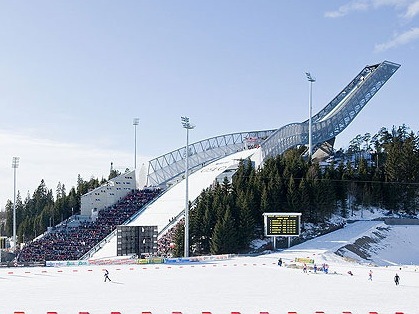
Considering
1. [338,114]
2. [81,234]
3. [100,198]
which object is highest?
[338,114]

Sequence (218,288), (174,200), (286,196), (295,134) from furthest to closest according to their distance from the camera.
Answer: (295,134) → (174,200) → (286,196) → (218,288)

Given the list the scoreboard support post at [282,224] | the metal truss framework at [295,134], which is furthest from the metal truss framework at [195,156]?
the scoreboard support post at [282,224]

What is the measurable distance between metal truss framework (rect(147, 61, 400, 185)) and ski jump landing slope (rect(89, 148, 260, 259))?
10.5 ft

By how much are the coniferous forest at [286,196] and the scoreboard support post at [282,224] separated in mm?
3520

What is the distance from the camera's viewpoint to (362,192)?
68375 mm

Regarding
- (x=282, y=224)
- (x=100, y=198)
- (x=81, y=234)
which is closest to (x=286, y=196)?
(x=282, y=224)

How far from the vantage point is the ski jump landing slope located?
59.0 meters

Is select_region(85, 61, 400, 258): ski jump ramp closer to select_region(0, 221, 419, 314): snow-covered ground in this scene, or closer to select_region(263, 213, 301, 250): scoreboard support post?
select_region(263, 213, 301, 250): scoreboard support post

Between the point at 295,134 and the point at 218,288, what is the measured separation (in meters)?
58.7

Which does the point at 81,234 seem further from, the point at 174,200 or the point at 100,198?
the point at 174,200

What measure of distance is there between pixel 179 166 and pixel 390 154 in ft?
100

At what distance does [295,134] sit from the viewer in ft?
281

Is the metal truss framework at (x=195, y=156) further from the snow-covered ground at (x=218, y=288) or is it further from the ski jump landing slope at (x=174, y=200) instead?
the snow-covered ground at (x=218, y=288)

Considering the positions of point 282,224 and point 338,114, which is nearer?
point 282,224
